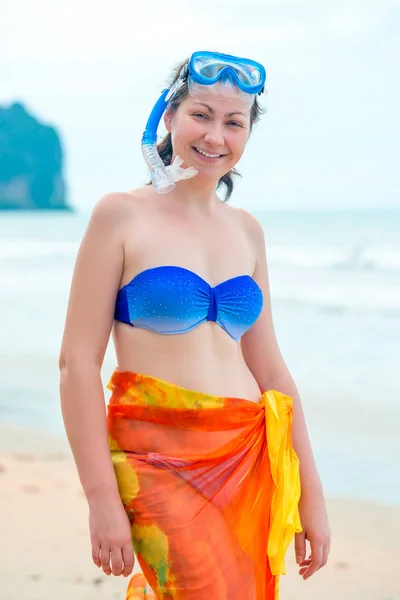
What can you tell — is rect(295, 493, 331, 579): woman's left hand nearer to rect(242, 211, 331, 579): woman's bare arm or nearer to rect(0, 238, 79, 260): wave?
rect(242, 211, 331, 579): woman's bare arm

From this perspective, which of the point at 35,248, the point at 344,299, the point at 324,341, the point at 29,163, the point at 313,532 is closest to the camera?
the point at 313,532

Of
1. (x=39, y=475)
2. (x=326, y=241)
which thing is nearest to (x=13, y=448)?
(x=39, y=475)

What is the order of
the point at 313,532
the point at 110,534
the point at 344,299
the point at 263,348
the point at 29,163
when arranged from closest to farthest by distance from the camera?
the point at 110,534, the point at 313,532, the point at 263,348, the point at 344,299, the point at 29,163

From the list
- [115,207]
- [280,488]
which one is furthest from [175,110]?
[280,488]

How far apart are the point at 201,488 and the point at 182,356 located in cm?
31

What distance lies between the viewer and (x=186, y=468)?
7.07ft

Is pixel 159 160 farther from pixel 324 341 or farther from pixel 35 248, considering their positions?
pixel 35 248

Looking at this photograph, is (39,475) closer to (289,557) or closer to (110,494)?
(289,557)

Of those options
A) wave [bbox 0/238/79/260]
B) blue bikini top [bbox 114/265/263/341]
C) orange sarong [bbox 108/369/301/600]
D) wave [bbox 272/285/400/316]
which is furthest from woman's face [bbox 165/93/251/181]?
wave [bbox 0/238/79/260]

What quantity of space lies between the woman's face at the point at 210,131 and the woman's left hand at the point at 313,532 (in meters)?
0.88

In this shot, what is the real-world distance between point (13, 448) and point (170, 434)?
3611 mm

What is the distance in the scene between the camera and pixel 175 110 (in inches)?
→ 93.3

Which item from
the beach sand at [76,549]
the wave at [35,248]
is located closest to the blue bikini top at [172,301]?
the beach sand at [76,549]

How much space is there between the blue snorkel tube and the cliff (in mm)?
59029
